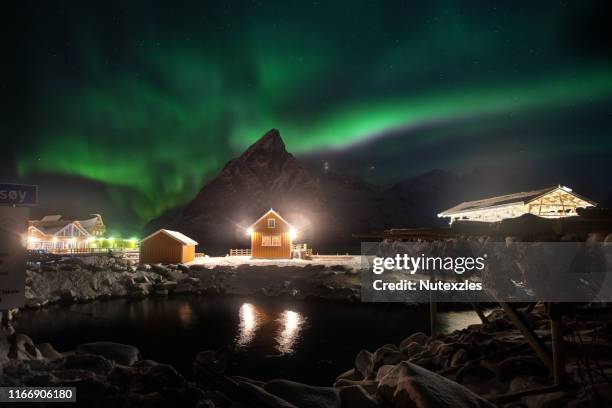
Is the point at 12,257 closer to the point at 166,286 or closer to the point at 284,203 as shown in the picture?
the point at 166,286

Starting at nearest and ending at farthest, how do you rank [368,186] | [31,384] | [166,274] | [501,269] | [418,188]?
[31,384], [501,269], [166,274], [368,186], [418,188]

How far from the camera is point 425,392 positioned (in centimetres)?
629

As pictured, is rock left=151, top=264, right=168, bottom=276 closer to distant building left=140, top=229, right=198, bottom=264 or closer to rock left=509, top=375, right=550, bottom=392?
distant building left=140, top=229, right=198, bottom=264

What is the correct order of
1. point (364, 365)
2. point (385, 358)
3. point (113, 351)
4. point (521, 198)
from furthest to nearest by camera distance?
point (521, 198) → point (113, 351) → point (364, 365) → point (385, 358)

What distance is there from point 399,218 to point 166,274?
449ft

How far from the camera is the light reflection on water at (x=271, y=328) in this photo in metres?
18.4

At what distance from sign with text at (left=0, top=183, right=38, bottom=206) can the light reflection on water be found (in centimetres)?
1331

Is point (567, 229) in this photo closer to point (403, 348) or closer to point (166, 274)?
point (403, 348)

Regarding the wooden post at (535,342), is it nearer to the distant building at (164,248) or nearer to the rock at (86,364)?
the rock at (86,364)

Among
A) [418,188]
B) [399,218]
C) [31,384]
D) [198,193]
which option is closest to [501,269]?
[31,384]

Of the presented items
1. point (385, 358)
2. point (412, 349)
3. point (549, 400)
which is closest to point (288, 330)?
point (412, 349)

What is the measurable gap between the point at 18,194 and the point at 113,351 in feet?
30.0

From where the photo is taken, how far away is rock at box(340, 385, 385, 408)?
7.45m

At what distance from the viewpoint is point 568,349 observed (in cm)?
829
